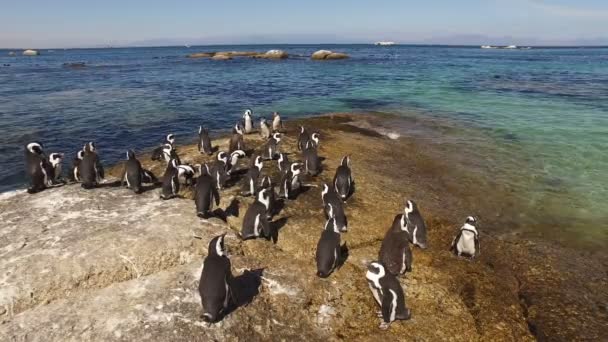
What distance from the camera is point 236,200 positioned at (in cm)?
1145

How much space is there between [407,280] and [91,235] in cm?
641

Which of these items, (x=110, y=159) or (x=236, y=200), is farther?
A: (x=110, y=159)

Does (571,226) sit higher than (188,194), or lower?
lower

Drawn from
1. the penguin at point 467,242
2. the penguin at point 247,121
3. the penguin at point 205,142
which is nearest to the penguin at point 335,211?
the penguin at point 467,242

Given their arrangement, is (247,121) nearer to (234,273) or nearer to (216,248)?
(234,273)

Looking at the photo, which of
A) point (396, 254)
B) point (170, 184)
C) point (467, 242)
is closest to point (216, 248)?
point (396, 254)

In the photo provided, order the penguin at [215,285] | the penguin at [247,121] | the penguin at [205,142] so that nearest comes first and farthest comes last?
1. the penguin at [215,285]
2. the penguin at [205,142]
3. the penguin at [247,121]

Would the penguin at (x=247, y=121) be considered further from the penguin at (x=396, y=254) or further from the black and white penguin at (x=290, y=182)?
the penguin at (x=396, y=254)

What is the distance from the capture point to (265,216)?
31.1 feet

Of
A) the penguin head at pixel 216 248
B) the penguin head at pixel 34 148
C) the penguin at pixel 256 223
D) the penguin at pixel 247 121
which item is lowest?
the penguin at pixel 256 223

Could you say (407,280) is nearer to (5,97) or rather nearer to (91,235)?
(91,235)

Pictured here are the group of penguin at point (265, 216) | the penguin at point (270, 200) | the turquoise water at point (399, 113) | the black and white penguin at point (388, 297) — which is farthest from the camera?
the turquoise water at point (399, 113)

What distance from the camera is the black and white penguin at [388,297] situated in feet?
24.2

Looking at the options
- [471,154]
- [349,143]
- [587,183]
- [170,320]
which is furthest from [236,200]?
[587,183]
